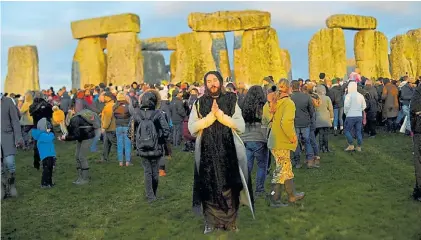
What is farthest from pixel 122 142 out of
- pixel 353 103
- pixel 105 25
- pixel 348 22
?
pixel 348 22

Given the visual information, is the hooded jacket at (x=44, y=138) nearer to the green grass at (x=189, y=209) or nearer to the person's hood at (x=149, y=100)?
the green grass at (x=189, y=209)

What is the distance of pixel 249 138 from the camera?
820 cm

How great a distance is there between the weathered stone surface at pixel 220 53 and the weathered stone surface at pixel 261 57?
2319mm

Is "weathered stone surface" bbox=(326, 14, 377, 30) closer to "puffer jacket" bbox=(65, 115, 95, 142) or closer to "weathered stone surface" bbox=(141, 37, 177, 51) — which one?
"weathered stone surface" bbox=(141, 37, 177, 51)

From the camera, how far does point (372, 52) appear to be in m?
31.2

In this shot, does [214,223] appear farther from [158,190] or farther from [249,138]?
[158,190]

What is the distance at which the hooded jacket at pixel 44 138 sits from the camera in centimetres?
975

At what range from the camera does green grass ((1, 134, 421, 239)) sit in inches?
255

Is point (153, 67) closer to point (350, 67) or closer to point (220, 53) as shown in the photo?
point (220, 53)

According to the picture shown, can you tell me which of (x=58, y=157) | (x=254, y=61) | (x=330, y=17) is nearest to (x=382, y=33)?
(x=330, y=17)

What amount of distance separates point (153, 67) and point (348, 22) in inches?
635

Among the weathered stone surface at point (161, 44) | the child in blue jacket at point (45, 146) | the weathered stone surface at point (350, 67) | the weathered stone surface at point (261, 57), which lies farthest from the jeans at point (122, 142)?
the weathered stone surface at point (350, 67)

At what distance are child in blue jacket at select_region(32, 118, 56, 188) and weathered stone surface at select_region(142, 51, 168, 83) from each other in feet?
99.8

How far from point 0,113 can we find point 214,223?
420 centimetres
